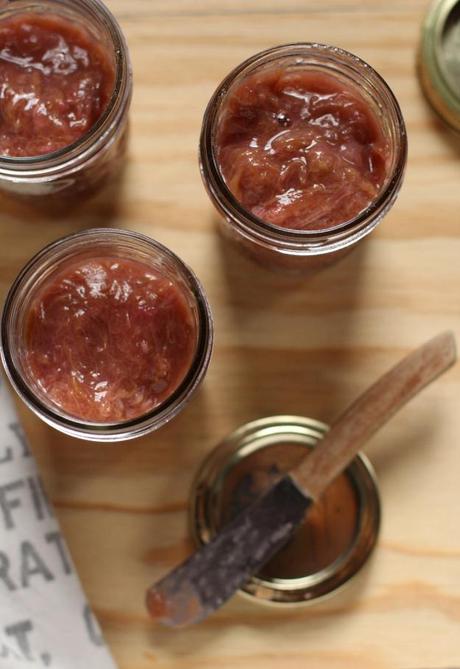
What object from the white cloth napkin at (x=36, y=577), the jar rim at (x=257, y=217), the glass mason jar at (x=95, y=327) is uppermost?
the jar rim at (x=257, y=217)

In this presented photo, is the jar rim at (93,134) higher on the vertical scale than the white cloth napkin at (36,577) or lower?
higher

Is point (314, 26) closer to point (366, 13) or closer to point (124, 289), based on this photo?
point (366, 13)

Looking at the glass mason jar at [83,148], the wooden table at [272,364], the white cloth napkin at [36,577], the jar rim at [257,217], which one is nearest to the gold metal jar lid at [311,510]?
the wooden table at [272,364]

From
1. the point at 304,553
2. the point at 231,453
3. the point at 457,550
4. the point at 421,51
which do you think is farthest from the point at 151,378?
the point at 421,51

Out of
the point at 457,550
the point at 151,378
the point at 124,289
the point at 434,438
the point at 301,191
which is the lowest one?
the point at 457,550

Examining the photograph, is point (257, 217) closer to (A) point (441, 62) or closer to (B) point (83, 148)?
(B) point (83, 148)

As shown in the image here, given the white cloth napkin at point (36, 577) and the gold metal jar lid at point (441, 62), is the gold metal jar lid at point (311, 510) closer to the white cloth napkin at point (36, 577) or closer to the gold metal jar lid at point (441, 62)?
the white cloth napkin at point (36, 577)

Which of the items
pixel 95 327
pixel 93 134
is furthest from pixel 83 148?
pixel 95 327
